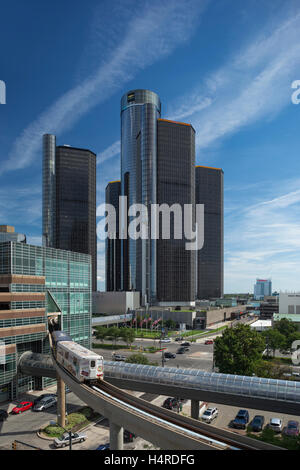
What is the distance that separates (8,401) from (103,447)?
22451 mm

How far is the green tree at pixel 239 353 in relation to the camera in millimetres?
51156

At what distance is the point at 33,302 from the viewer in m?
55.3

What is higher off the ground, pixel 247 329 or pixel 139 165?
pixel 139 165

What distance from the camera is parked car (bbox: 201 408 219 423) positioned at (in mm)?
43400

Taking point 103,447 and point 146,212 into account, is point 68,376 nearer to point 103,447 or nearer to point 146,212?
point 103,447

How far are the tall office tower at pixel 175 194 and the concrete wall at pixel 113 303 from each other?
28.4 metres

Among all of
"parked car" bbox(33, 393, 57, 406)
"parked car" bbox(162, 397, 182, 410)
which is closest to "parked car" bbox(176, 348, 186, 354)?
"parked car" bbox(162, 397, 182, 410)

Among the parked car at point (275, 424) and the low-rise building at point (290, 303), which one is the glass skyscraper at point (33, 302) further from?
the low-rise building at point (290, 303)

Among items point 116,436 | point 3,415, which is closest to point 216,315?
point 3,415

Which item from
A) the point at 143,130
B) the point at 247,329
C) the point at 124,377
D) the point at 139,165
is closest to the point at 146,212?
the point at 139,165

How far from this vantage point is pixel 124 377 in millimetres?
39812

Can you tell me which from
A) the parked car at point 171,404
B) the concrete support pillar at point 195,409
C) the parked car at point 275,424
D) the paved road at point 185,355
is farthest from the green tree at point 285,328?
the concrete support pillar at point 195,409

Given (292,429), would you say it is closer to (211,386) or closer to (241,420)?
(241,420)

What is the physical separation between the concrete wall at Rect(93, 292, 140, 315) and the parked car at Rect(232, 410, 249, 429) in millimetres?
104328
